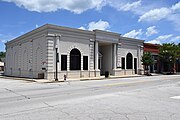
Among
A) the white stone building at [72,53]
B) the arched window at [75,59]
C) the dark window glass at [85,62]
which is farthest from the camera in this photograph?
the dark window glass at [85,62]

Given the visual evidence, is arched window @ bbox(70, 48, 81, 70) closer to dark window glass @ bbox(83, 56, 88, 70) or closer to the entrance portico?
dark window glass @ bbox(83, 56, 88, 70)

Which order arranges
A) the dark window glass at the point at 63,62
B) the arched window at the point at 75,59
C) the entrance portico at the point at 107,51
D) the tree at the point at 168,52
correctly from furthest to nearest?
the tree at the point at 168,52, the entrance portico at the point at 107,51, the arched window at the point at 75,59, the dark window glass at the point at 63,62

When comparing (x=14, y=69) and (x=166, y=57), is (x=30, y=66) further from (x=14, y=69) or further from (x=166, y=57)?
(x=166, y=57)

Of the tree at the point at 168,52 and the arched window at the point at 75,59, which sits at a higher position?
the tree at the point at 168,52

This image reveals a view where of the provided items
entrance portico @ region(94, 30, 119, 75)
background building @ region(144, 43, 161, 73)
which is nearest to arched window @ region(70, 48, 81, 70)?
entrance portico @ region(94, 30, 119, 75)

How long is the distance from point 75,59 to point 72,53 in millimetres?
997

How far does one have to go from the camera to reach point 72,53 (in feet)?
98.0

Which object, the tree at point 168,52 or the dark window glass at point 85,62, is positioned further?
the tree at point 168,52

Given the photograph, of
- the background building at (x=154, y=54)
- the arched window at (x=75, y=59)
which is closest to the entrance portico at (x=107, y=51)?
the arched window at (x=75, y=59)

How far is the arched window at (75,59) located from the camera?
97.7ft

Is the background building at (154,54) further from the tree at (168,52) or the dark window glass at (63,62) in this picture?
the dark window glass at (63,62)

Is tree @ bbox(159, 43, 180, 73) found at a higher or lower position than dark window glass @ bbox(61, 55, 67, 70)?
higher

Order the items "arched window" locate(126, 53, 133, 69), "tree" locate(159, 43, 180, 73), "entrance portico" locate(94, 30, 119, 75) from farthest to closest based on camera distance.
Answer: "tree" locate(159, 43, 180, 73)
"arched window" locate(126, 53, 133, 69)
"entrance portico" locate(94, 30, 119, 75)

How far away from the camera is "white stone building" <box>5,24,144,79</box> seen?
1093 inches
